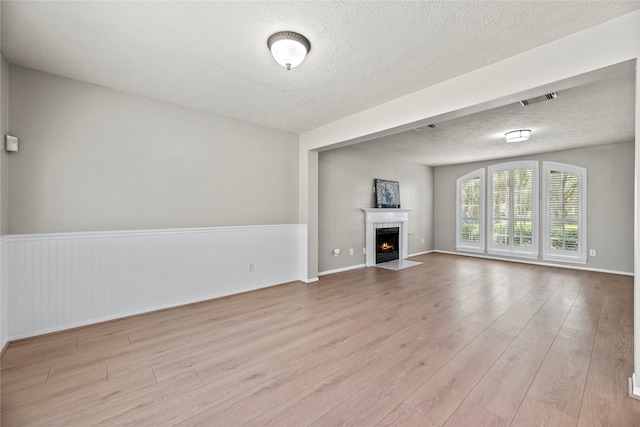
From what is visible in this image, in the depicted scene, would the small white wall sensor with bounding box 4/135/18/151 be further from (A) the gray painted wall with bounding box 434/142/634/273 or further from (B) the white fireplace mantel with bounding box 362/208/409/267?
(A) the gray painted wall with bounding box 434/142/634/273

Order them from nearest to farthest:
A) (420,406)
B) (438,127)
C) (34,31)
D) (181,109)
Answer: (420,406)
(34,31)
(181,109)
(438,127)

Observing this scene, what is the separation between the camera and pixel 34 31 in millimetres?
2104

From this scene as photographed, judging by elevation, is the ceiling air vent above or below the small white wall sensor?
above

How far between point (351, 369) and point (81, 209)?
3.11m

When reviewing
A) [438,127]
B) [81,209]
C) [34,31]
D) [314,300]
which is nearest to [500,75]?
[438,127]

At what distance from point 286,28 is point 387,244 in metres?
5.28

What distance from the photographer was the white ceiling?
185cm

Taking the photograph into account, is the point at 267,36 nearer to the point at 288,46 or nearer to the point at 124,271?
the point at 288,46

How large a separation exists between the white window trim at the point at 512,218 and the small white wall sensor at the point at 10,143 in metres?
8.35

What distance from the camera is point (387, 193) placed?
21.2ft

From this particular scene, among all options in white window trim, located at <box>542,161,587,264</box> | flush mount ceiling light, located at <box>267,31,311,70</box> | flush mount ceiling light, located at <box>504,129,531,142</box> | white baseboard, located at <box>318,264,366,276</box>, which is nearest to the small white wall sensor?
flush mount ceiling light, located at <box>267,31,311,70</box>

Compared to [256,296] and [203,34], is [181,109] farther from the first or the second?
[256,296]

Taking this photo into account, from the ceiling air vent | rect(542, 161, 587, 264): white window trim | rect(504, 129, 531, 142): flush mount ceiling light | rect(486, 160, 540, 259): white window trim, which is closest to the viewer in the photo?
the ceiling air vent

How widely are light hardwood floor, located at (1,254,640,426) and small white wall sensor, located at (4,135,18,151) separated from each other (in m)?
1.77
